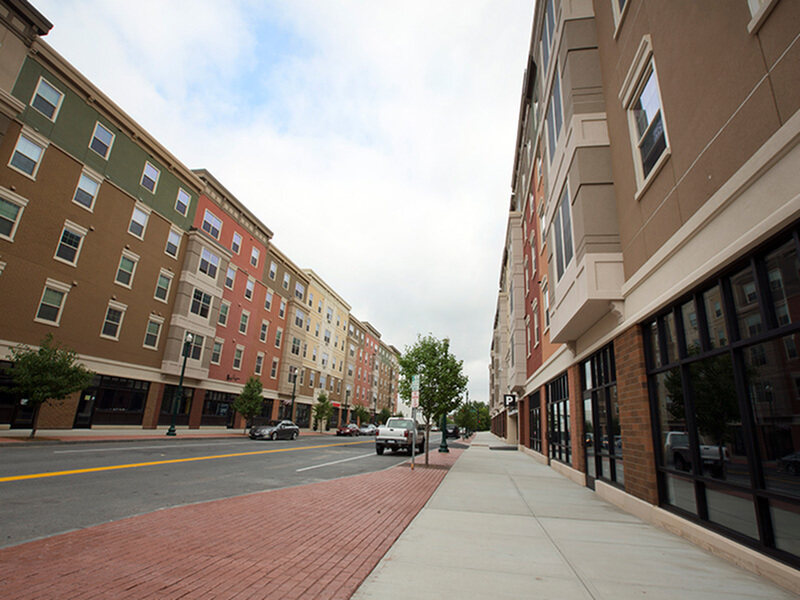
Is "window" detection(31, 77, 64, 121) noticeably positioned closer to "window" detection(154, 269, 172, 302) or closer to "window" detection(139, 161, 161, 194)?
"window" detection(139, 161, 161, 194)

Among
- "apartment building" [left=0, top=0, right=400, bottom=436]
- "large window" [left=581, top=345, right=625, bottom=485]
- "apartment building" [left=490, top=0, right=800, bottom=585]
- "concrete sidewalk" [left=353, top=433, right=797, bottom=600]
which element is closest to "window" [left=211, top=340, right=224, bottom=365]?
"apartment building" [left=0, top=0, right=400, bottom=436]

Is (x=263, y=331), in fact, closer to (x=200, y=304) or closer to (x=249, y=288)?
(x=249, y=288)

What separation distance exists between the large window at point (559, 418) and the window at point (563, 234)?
4.85m

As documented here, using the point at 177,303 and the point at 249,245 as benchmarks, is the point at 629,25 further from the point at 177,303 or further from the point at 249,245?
the point at 249,245

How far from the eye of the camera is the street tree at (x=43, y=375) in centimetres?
1593

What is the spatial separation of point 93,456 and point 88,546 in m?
10.5

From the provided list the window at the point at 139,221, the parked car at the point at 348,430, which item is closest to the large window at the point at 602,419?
the window at the point at 139,221

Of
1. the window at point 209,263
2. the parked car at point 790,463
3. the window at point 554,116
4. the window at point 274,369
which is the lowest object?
the parked car at point 790,463

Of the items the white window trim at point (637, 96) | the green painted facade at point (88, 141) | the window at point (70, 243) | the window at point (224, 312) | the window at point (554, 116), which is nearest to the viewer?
the white window trim at point (637, 96)

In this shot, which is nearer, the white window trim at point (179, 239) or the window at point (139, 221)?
the window at point (139, 221)

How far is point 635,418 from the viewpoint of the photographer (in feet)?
25.1

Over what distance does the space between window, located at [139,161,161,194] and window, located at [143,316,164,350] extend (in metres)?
8.39

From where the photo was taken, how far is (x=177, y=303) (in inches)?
1099

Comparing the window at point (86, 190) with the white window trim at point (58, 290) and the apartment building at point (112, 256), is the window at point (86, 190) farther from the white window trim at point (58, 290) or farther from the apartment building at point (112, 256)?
the white window trim at point (58, 290)
